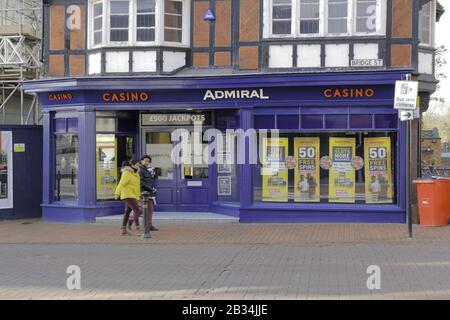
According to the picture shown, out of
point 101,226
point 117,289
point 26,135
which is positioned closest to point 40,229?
point 101,226

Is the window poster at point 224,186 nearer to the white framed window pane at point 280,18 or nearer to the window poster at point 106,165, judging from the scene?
the window poster at point 106,165

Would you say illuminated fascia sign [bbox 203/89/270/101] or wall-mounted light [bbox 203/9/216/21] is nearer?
illuminated fascia sign [bbox 203/89/270/101]

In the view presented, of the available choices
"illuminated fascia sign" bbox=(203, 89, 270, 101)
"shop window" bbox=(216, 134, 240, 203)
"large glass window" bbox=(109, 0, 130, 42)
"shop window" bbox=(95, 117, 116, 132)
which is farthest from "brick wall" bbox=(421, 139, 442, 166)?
"large glass window" bbox=(109, 0, 130, 42)

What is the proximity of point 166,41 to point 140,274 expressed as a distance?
823 centimetres

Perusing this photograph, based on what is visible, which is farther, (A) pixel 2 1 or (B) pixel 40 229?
(A) pixel 2 1

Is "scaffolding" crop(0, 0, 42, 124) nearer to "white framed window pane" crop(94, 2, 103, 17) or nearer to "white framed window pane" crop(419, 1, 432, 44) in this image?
"white framed window pane" crop(94, 2, 103, 17)

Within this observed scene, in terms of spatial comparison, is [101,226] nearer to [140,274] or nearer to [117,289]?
[140,274]

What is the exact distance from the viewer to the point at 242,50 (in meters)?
15.8

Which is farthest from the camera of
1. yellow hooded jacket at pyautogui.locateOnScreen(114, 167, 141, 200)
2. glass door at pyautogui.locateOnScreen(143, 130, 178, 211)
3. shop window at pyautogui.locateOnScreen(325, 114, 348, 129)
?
glass door at pyautogui.locateOnScreen(143, 130, 178, 211)

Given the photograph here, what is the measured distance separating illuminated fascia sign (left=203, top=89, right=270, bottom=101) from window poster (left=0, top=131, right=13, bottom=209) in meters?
5.87

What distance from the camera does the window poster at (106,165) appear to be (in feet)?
54.8

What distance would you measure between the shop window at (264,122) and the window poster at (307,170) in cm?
74

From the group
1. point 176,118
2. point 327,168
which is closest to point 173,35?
Answer: point 176,118

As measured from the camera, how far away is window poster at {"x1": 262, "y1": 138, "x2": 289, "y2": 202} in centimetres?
1605
